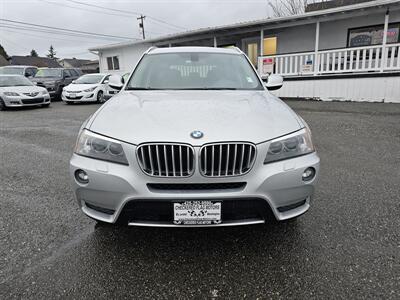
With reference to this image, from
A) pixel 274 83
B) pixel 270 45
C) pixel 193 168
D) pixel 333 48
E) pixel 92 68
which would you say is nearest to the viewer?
pixel 193 168

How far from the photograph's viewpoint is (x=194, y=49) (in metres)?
3.88

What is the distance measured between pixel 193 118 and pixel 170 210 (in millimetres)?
682

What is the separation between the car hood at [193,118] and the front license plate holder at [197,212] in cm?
40

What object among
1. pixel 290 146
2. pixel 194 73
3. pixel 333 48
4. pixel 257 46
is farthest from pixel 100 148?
pixel 257 46

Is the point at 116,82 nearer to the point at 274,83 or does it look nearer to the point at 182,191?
the point at 274,83

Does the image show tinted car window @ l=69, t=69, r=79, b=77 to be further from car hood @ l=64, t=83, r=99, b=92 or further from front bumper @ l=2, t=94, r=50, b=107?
front bumper @ l=2, t=94, r=50, b=107

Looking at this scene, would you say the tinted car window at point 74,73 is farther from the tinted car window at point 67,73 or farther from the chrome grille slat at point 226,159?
the chrome grille slat at point 226,159

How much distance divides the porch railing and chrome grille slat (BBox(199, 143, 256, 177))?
34.0 ft

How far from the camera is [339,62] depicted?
36.0 ft

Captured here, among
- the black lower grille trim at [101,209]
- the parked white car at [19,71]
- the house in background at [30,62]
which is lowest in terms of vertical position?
the black lower grille trim at [101,209]

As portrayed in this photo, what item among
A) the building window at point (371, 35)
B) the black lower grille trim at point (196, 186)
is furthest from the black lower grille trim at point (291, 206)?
the building window at point (371, 35)

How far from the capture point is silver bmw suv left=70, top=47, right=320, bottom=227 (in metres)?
1.96

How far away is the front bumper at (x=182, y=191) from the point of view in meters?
1.95

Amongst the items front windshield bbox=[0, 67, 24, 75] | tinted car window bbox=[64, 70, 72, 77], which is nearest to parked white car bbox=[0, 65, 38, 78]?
front windshield bbox=[0, 67, 24, 75]
